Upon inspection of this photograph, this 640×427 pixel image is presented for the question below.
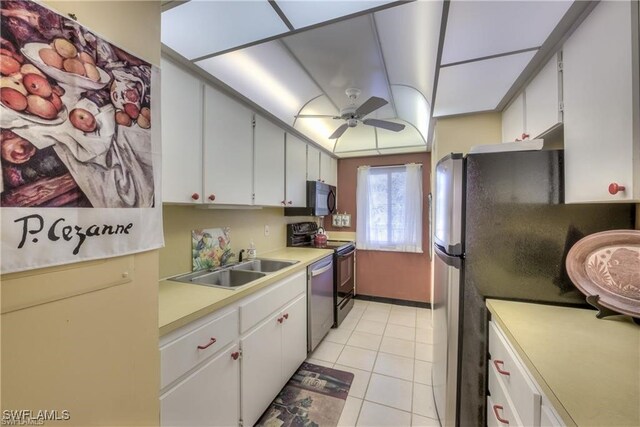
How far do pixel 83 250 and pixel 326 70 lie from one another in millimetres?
1762

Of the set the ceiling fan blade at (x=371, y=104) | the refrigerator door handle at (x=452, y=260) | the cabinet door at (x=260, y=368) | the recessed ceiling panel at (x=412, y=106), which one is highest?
the recessed ceiling panel at (x=412, y=106)

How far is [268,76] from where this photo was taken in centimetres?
186

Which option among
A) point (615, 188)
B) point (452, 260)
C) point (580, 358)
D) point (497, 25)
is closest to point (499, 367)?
point (580, 358)

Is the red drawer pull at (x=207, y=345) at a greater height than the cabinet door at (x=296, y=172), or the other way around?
the cabinet door at (x=296, y=172)

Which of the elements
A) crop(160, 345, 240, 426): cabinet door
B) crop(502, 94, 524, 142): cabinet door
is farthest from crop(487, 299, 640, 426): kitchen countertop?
crop(160, 345, 240, 426): cabinet door

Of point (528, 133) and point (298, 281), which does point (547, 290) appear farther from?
point (298, 281)

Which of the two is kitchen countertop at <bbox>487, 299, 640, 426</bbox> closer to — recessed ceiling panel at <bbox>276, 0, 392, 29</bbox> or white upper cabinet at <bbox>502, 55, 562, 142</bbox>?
white upper cabinet at <bbox>502, 55, 562, 142</bbox>

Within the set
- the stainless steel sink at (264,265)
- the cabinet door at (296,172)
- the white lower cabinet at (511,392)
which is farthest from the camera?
the cabinet door at (296,172)

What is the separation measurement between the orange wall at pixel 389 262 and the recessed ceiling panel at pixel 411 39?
6.05 ft

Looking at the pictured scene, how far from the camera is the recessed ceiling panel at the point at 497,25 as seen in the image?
105 centimetres

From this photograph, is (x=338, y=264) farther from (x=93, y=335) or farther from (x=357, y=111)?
(x=93, y=335)

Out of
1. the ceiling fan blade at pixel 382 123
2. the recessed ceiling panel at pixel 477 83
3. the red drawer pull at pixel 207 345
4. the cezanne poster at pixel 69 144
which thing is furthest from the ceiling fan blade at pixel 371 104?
the red drawer pull at pixel 207 345

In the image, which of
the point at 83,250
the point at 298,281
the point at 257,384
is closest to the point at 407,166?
the point at 298,281

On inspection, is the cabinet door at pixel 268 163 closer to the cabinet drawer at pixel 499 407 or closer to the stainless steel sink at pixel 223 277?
the stainless steel sink at pixel 223 277
